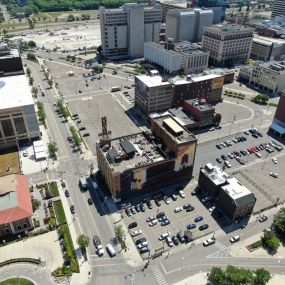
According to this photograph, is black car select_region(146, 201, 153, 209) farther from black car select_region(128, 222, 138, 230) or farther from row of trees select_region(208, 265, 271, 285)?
row of trees select_region(208, 265, 271, 285)

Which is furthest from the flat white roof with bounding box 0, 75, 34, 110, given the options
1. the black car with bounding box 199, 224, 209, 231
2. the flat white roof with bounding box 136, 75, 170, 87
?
the black car with bounding box 199, 224, 209, 231

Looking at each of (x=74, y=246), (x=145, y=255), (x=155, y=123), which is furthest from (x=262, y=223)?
(x=74, y=246)

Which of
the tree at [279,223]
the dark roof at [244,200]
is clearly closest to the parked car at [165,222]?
the dark roof at [244,200]

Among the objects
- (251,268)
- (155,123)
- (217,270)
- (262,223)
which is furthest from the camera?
(155,123)

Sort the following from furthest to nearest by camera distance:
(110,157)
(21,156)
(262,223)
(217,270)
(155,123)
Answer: (21,156) < (155,123) < (110,157) < (262,223) < (217,270)

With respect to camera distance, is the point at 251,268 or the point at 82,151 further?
the point at 82,151

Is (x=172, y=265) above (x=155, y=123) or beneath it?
beneath

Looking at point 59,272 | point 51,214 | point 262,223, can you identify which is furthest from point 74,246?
point 262,223

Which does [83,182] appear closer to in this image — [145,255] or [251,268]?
[145,255]
